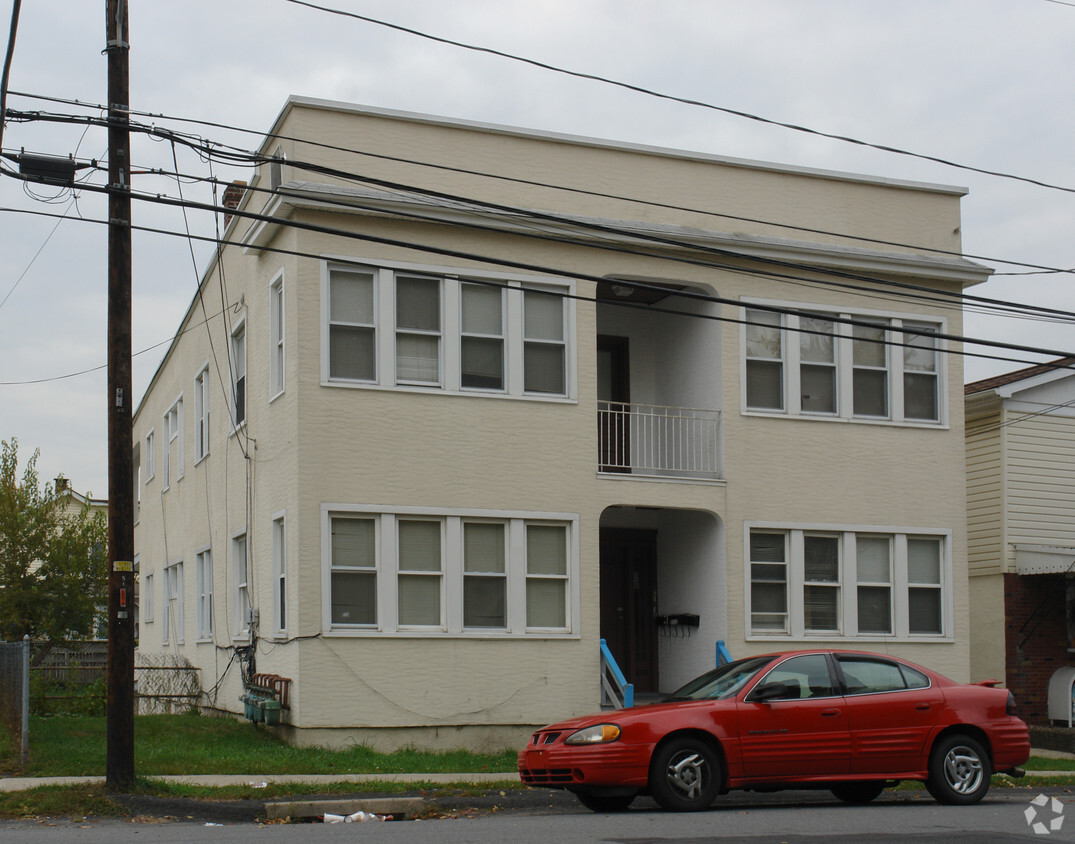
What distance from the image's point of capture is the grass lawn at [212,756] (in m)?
14.1

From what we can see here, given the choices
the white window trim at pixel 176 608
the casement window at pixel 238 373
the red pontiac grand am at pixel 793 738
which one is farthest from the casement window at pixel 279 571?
the white window trim at pixel 176 608

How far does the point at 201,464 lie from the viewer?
24.1 metres

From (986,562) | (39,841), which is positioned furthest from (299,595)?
(986,562)

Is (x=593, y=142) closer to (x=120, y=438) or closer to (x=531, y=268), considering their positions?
(x=531, y=268)

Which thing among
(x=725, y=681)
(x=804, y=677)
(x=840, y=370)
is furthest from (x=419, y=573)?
(x=840, y=370)

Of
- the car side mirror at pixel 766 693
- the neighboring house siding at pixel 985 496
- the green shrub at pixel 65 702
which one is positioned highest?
the neighboring house siding at pixel 985 496

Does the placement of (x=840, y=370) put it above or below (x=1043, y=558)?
above

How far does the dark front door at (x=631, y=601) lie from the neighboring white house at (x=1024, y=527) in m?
6.09

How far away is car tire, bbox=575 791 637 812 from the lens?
11.8 meters

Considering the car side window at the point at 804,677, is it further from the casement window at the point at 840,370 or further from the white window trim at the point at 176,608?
the white window trim at the point at 176,608

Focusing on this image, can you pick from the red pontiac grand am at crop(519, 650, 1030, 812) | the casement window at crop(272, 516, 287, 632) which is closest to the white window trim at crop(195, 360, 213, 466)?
the casement window at crop(272, 516, 287, 632)

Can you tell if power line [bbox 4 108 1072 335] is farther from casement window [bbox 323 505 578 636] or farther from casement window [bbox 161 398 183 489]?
casement window [bbox 161 398 183 489]

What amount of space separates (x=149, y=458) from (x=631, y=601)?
16.1 metres

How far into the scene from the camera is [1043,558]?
2175cm
